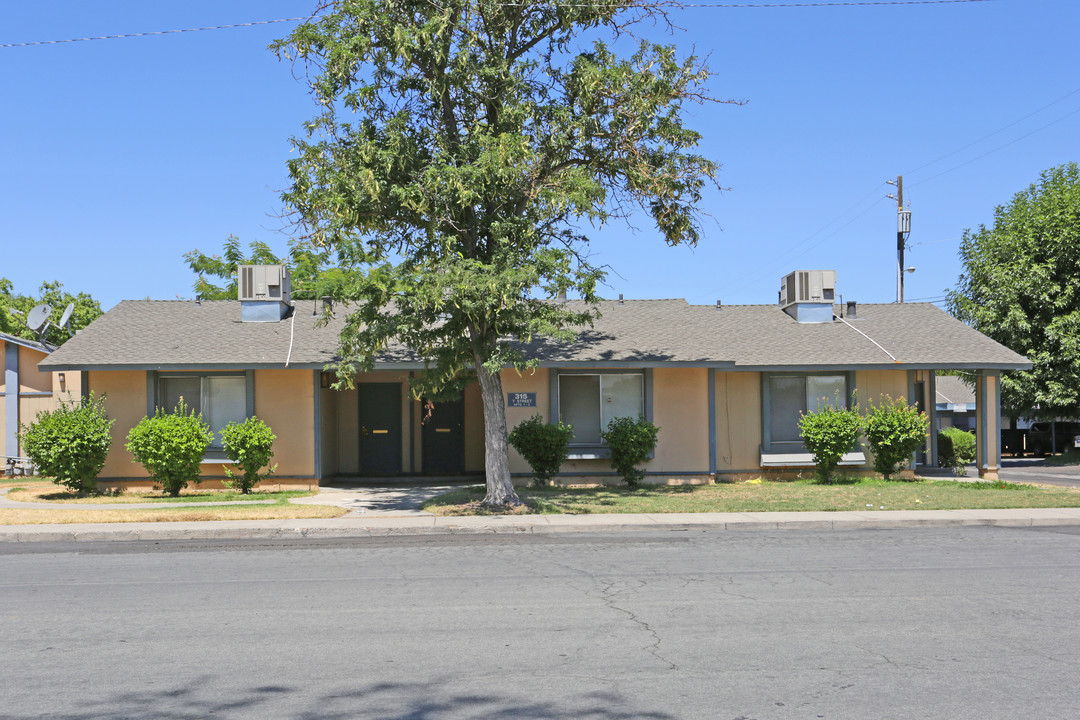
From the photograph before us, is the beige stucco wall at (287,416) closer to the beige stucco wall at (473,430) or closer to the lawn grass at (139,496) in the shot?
the lawn grass at (139,496)

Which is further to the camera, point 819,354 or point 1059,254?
point 1059,254

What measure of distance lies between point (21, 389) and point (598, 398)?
15086mm

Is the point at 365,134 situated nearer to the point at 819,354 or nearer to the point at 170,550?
the point at 170,550

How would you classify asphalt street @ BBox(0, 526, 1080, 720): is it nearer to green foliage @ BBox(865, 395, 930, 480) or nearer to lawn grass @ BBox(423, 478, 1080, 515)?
lawn grass @ BBox(423, 478, 1080, 515)

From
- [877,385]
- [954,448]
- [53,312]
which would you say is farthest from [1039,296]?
[53,312]

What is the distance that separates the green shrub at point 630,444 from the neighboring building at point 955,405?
23908 millimetres

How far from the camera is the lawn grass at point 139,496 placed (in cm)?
1725

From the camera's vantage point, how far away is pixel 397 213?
14.8 meters

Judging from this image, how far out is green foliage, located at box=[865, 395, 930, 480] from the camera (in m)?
19.4

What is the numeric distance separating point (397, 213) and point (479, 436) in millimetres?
8153

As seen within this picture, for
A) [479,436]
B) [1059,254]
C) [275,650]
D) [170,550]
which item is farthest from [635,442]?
[1059,254]

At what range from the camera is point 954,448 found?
24.0 meters

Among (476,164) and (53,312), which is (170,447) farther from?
(53,312)

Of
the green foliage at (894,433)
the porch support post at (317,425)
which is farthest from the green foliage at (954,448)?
the porch support post at (317,425)
